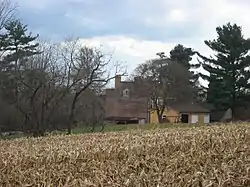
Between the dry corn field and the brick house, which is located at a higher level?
the brick house

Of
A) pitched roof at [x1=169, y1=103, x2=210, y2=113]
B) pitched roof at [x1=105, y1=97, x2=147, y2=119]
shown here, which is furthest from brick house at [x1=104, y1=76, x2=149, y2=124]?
pitched roof at [x1=169, y1=103, x2=210, y2=113]

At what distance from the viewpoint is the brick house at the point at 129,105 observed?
4556 centimetres

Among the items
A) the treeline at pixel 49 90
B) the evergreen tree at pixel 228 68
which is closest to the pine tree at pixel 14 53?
the treeline at pixel 49 90

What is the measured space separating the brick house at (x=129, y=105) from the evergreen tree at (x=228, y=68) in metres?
6.41

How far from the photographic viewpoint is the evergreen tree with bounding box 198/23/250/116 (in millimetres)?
39312

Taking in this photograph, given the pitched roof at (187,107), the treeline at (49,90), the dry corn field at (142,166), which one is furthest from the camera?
the pitched roof at (187,107)

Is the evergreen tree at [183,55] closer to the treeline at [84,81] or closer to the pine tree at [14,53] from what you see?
the treeline at [84,81]

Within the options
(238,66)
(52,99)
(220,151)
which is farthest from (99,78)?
(220,151)

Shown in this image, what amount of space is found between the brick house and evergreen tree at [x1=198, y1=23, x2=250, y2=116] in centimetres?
641

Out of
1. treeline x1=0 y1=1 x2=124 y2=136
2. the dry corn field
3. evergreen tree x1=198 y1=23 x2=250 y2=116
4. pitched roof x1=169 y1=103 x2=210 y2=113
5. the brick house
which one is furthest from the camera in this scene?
pitched roof x1=169 y1=103 x2=210 y2=113

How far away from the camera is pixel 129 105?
47031 millimetres

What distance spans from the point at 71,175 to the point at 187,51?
151ft

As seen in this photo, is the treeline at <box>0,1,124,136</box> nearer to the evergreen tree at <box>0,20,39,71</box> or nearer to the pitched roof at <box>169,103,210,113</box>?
the evergreen tree at <box>0,20,39,71</box>

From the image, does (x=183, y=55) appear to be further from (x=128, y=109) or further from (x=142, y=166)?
(x=142, y=166)
